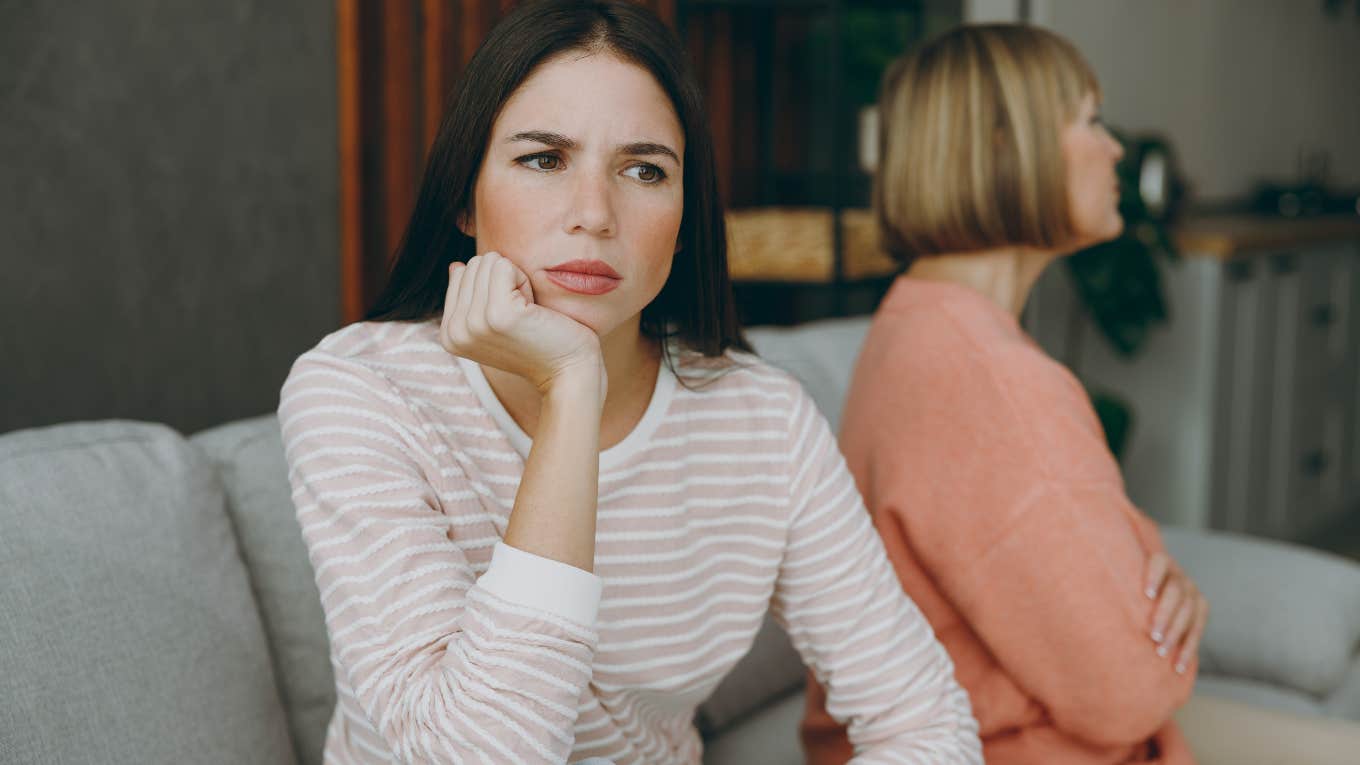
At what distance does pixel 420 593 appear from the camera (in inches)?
31.9

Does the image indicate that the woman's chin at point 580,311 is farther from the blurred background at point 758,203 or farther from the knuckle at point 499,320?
the blurred background at point 758,203

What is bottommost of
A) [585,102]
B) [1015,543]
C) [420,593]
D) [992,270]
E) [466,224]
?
[1015,543]

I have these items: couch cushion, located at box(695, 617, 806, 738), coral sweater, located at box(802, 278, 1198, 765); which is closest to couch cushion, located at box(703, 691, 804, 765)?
couch cushion, located at box(695, 617, 806, 738)

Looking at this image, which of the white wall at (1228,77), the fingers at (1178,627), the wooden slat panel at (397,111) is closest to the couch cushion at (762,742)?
the fingers at (1178,627)

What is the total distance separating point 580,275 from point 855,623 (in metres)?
0.42

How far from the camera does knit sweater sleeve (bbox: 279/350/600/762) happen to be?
2.50 ft

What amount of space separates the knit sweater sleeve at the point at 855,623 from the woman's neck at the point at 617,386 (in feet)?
0.46

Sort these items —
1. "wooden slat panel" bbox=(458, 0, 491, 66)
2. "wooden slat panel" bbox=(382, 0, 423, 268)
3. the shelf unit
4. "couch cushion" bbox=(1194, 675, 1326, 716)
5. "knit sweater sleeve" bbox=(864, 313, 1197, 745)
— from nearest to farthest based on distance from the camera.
Answer: "knit sweater sleeve" bbox=(864, 313, 1197, 745), "couch cushion" bbox=(1194, 675, 1326, 716), "wooden slat panel" bbox=(382, 0, 423, 268), "wooden slat panel" bbox=(458, 0, 491, 66), the shelf unit

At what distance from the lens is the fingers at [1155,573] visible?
121 cm

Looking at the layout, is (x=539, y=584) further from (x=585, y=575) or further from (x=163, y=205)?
(x=163, y=205)

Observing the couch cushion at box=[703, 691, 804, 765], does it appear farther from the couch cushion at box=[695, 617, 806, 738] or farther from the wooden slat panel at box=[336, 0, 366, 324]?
the wooden slat panel at box=[336, 0, 366, 324]

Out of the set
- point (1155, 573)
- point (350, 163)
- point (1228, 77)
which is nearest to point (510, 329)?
point (1155, 573)

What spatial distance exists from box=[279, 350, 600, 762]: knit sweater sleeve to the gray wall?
0.97m

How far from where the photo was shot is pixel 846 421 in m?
1.42
